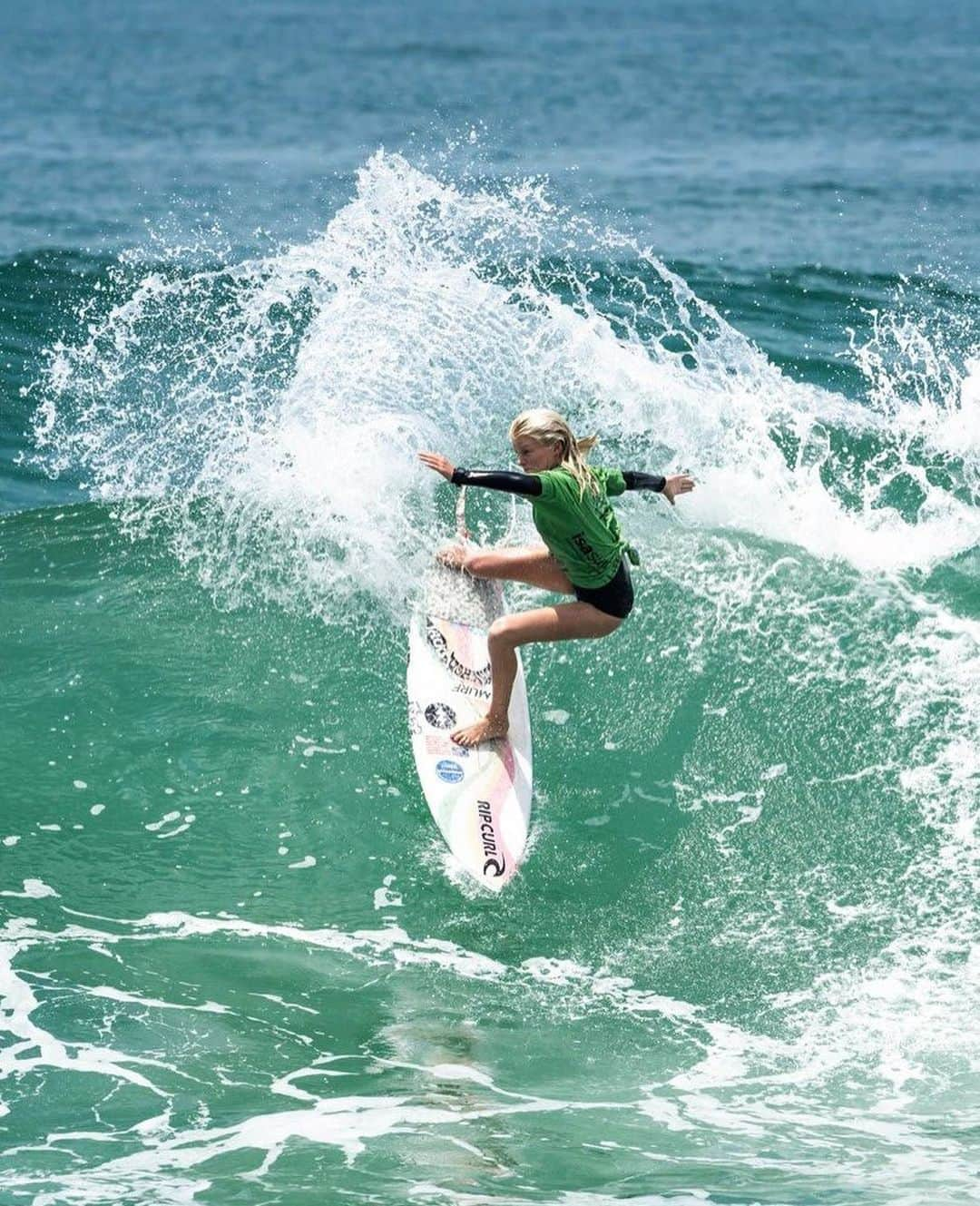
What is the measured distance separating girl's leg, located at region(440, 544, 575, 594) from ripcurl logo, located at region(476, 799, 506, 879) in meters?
1.23

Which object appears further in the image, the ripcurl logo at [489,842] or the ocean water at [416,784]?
the ripcurl logo at [489,842]

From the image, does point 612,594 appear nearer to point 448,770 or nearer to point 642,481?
point 642,481

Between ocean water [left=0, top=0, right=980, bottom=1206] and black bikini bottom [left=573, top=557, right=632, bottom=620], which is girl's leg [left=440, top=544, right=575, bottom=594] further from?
ocean water [left=0, top=0, right=980, bottom=1206]

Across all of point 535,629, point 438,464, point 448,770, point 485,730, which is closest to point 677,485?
point 535,629

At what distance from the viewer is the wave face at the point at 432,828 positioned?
6.64 m

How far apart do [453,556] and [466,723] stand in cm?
107

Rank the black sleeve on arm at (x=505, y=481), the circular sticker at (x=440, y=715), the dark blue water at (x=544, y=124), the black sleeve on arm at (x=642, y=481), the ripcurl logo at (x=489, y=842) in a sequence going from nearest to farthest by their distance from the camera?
the black sleeve on arm at (x=505, y=481) → the ripcurl logo at (x=489, y=842) → the black sleeve on arm at (x=642, y=481) → the circular sticker at (x=440, y=715) → the dark blue water at (x=544, y=124)

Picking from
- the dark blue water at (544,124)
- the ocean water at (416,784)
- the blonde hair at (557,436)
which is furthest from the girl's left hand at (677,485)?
the dark blue water at (544,124)

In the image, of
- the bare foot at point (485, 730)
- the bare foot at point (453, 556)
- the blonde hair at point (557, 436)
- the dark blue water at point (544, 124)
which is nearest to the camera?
the blonde hair at point (557, 436)

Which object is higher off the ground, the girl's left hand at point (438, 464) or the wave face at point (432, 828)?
the girl's left hand at point (438, 464)

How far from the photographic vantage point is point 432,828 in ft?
29.3

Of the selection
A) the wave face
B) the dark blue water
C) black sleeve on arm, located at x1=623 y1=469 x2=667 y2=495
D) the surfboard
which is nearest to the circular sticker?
the surfboard

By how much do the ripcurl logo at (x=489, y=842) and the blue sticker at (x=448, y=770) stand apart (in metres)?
0.22

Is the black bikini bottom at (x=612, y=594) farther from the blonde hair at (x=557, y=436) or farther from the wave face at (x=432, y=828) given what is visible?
the wave face at (x=432, y=828)
